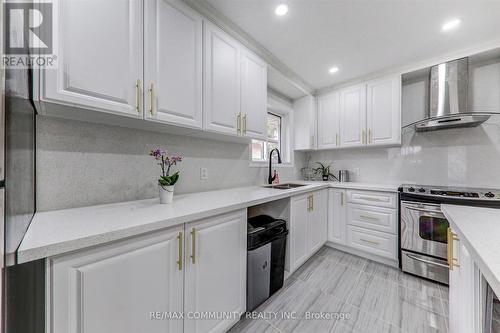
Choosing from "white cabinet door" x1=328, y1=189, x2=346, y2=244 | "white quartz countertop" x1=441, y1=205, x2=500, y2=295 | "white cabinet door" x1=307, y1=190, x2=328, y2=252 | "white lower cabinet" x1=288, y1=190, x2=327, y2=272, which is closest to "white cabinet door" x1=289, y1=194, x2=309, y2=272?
"white lower cabinet" x1=288, y1=190, x2=327, y2=272

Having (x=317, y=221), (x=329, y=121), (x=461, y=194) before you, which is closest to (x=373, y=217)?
(x=317, y=221)

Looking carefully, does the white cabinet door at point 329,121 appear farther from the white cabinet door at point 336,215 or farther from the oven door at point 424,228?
the oven door at point 424,228

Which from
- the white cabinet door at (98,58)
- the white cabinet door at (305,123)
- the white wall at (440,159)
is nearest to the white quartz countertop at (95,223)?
the white cabinet door at (98,58)

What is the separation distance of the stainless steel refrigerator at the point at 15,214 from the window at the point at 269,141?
198 centimetres

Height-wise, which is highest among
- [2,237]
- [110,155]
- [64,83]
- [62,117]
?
[64,83]

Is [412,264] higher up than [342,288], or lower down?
higher up

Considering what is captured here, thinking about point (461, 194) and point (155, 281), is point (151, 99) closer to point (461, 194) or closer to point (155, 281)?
point (155, 281)

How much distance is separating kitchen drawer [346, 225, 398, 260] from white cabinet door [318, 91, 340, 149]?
1.29m

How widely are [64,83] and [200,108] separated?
2.47 feet

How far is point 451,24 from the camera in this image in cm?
170

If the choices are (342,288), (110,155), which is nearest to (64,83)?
(110,155)

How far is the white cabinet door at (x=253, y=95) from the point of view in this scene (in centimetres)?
183

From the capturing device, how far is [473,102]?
7.34 feet

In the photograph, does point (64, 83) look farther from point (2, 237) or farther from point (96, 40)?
point (2, 237)
